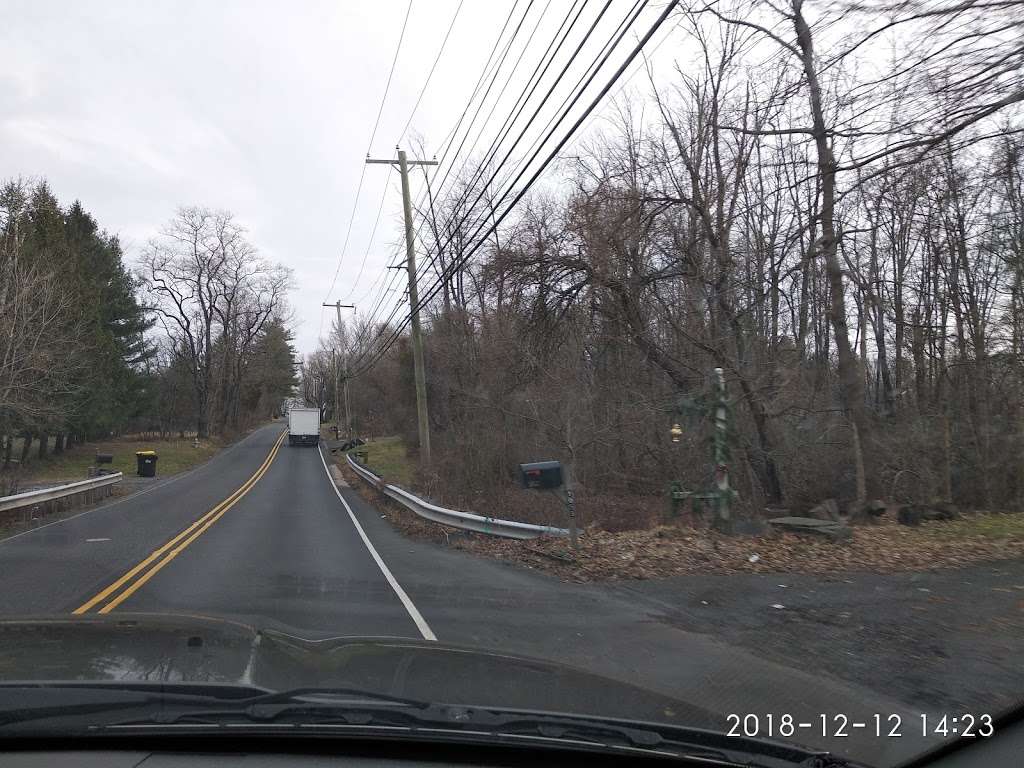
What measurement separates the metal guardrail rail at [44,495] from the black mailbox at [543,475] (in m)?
12.5

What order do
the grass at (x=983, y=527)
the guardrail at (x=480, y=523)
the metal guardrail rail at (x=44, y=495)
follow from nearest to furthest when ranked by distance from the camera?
1. the grass at (x=983, y=527)
2. the guardrail at (x=480, y=523)
3. the metal guardrail rail at (x=44, y=495)

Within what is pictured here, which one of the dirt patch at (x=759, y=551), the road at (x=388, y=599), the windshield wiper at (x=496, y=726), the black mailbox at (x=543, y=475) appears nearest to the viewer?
the windshield wiper at (x=496, y=726)

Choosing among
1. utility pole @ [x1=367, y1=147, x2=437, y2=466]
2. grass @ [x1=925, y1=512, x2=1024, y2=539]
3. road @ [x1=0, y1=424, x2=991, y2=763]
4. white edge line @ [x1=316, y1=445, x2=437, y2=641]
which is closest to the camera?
road @ [x1=0, y1=424, x2=991, y2=763]

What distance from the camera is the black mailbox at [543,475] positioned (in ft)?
43.2

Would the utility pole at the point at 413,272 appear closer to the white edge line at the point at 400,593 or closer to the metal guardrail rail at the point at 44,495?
the white edge line at the point at 400,593

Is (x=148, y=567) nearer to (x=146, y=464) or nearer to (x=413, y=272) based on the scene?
(x=413, y=272)

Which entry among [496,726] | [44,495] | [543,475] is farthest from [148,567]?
[44,495]

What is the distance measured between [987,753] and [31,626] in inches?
205

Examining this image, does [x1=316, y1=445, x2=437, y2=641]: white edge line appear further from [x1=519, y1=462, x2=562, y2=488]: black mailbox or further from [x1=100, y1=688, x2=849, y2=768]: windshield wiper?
[x1=100, y1=688, x2=849, y2=768]: windshield wiper

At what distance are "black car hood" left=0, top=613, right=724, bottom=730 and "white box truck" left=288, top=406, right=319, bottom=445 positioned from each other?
6139 cm

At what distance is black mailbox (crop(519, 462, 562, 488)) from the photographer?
519 inches

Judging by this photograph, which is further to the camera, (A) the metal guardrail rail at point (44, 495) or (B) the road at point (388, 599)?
(A) the metal guardrail rail at point (44, 495)

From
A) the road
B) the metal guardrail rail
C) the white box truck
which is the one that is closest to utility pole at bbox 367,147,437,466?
the road

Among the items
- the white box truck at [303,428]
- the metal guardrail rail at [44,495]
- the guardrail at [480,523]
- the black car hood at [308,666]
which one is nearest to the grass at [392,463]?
the guardrail at [480,523]
